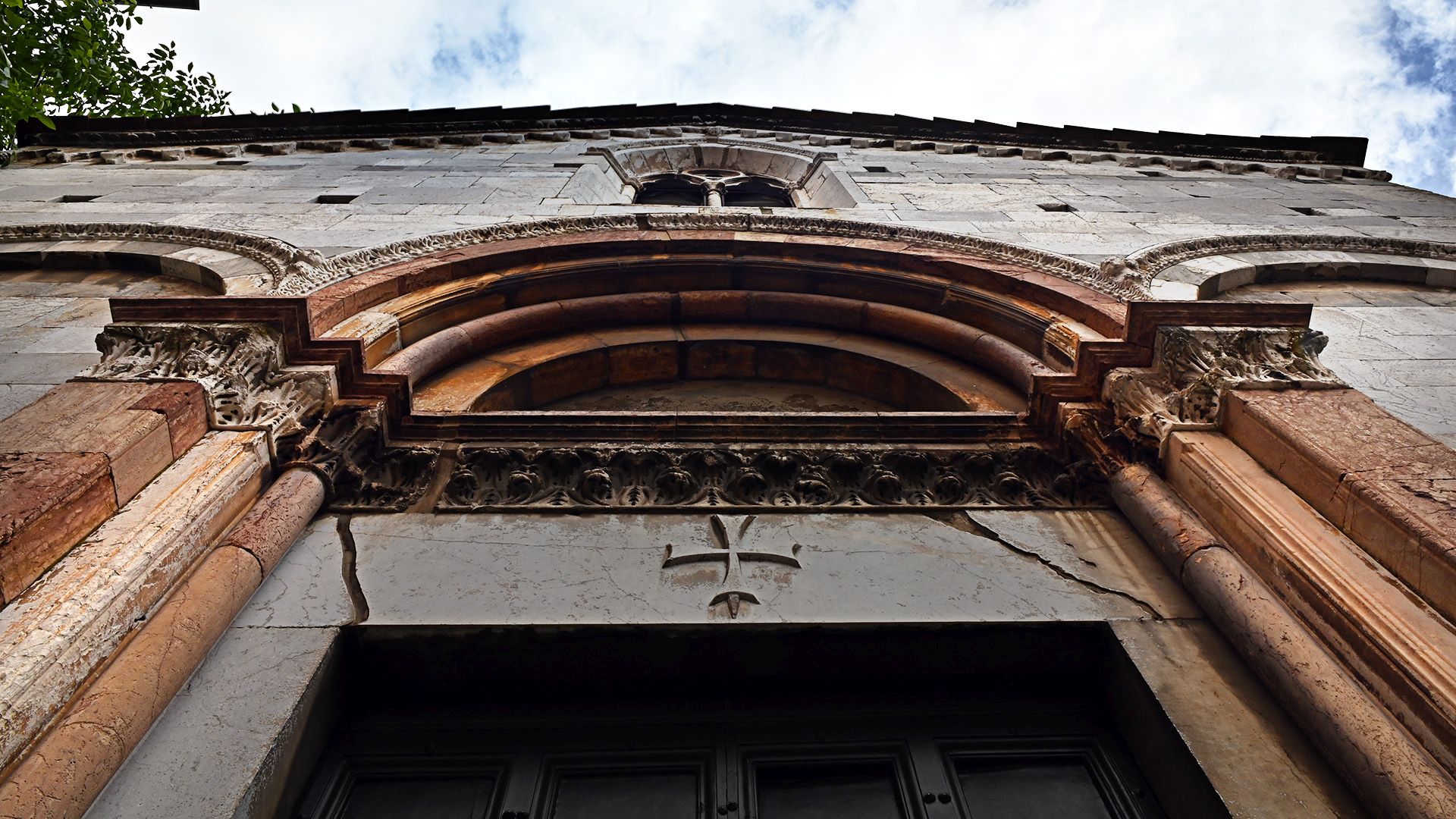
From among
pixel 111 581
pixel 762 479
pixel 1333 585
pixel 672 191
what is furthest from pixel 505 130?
pixel 1333 585

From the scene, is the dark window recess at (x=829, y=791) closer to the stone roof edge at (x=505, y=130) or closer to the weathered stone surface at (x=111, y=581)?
the weathered stone surface at (x=111, y=581)

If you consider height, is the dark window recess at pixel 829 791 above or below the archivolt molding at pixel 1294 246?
below

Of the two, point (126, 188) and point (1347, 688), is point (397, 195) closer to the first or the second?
point (126, 188)

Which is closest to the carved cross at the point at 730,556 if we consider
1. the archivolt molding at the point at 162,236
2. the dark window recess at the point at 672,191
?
the archivolt molding at the point at 162,236

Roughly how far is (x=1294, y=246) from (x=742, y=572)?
6.57 metres

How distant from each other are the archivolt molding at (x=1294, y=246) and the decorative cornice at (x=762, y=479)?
354 cm

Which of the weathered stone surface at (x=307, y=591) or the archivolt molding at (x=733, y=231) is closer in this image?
the weathered stone surface at (x=307, y=591)

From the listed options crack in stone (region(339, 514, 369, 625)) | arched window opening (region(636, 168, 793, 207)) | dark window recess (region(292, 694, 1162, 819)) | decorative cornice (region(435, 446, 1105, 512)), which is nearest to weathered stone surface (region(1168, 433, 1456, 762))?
decorative cornice (region(435, 446, 1105, 512))

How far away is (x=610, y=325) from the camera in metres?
6.59

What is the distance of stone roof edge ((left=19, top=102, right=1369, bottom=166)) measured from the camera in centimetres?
1113

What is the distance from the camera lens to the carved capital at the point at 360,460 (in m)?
3.93

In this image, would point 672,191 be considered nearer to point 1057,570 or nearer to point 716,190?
point 716,190

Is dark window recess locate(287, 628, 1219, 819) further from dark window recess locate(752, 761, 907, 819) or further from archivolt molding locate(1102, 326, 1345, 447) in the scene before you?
archivolt molding locate(1102, 326, 1345, 447)

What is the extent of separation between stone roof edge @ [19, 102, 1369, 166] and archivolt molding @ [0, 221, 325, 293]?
171 inches
